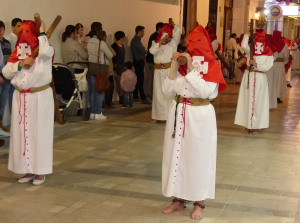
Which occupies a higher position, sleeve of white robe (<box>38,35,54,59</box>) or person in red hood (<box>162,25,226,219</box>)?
sleeve of white robe (<box>38,35,54,59</box>)

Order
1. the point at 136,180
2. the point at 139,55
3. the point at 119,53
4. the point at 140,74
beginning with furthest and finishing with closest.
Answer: the point at 140,74 < the point at 139,55 < the point at 119,53 < the point at 136,180

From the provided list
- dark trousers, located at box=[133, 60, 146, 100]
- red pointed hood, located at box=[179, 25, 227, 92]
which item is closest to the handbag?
dark trousers, located at box=[133, 60, 146, 100]

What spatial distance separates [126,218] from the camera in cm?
492

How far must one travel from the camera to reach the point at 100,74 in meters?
10.1

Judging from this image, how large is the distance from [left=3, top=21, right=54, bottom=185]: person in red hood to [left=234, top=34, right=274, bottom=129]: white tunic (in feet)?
13.9

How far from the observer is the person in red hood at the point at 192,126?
4809mm

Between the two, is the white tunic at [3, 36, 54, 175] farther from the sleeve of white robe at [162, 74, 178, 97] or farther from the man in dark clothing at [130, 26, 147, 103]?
the man in dark clothing at [130, 26, 147, 103]

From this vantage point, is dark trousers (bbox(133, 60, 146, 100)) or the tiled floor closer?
the tiled floor

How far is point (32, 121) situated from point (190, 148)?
1.87 meters

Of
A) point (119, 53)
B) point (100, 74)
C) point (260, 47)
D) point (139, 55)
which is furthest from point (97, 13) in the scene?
point (260, 47)

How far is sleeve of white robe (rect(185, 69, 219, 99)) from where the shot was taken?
4680 mm

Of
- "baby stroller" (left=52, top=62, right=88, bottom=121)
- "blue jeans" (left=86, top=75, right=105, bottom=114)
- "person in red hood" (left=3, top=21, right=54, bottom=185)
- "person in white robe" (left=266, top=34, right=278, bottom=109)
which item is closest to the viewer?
"person in red hood" (left=3, top=21, right=54, bottom=185)

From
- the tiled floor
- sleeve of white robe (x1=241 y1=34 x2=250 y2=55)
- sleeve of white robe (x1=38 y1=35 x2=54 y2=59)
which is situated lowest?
the tiled floor

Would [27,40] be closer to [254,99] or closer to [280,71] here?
[254,99]
